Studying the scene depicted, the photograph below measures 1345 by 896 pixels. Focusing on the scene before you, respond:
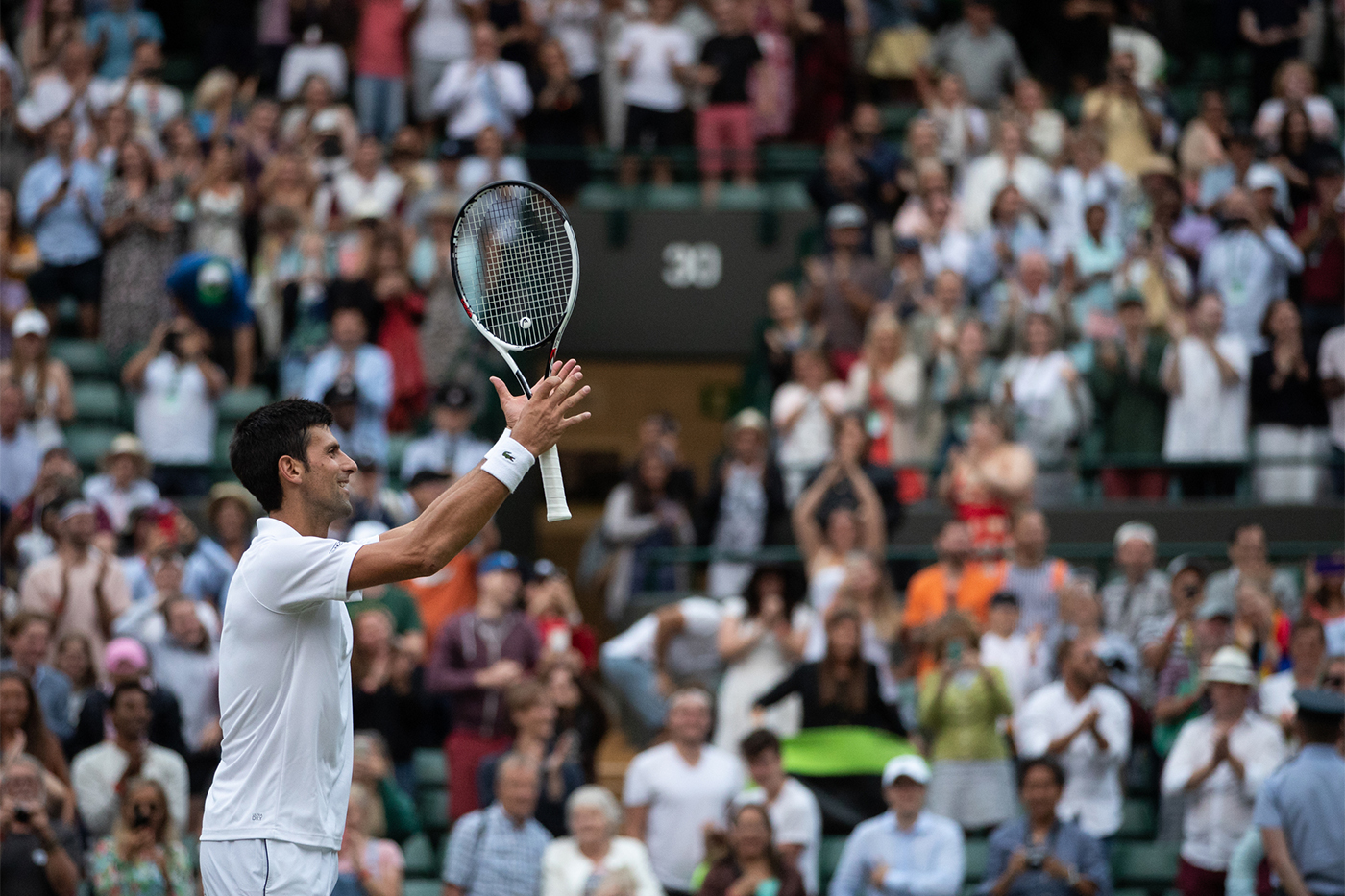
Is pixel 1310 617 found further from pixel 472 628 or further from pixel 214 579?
pixel 214 579

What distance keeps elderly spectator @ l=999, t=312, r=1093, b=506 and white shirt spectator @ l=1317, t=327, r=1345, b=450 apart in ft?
5.78

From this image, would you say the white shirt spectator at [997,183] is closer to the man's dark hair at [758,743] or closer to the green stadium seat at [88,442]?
the man's dark hair at [758,743]

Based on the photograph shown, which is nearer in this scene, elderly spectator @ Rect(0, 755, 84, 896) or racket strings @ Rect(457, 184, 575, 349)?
racket strings @ Rect(457, 184, 575, 349)

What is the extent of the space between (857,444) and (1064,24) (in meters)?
7.06

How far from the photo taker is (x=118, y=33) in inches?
640

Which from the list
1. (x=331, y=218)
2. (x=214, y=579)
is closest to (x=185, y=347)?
(x=331, y=218)

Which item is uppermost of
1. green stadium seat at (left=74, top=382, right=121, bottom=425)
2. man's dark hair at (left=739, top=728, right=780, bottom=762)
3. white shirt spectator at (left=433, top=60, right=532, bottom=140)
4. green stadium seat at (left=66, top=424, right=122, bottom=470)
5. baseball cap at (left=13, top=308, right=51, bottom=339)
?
white shirt spectator at (left=433, top=60, right=532, bottom=140)

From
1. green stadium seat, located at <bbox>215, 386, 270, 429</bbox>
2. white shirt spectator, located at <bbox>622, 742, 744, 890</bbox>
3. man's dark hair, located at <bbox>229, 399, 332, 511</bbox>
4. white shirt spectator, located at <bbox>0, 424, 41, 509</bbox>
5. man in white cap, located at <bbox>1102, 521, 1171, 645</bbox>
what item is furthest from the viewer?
green stadium seat, located at <bbox>215, 386, 270, 429</bbox>

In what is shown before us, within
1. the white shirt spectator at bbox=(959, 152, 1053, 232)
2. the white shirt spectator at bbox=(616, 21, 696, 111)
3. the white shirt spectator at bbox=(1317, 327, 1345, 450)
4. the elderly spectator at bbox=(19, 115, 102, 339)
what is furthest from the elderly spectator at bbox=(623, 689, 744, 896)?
the white shirt spectator at bbox=(616, 21, 696, 111)

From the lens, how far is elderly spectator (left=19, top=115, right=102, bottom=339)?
47.3ft

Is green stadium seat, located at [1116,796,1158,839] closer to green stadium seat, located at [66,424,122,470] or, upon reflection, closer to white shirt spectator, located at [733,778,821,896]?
white shirt spectator, located at [733,778,821,896]

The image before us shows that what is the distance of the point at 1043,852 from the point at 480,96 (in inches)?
345

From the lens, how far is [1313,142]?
605 inches

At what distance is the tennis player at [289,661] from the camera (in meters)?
4.82
